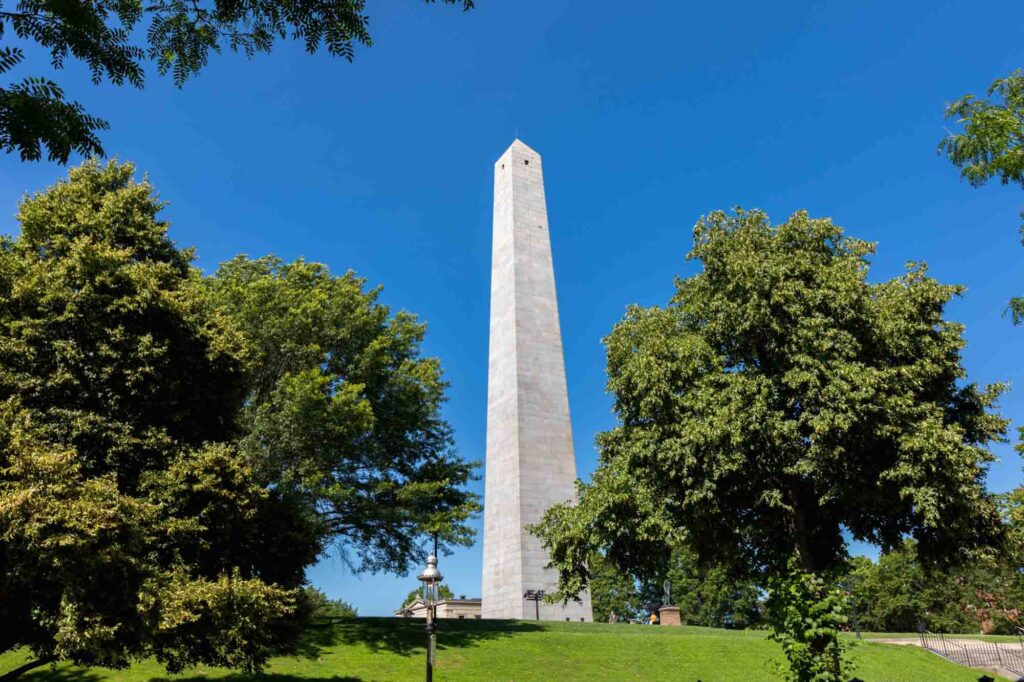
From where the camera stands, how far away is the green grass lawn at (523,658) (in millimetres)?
15859

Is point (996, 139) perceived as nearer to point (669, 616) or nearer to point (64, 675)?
point (64, 675)

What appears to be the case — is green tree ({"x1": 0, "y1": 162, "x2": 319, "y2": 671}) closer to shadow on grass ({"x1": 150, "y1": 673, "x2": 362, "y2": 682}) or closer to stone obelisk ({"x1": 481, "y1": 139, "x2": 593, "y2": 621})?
shadow on grass ({"x1": 150, "y1": 673, "x2": 362, "y2": 682})

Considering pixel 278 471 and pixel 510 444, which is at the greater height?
pixel 510 444

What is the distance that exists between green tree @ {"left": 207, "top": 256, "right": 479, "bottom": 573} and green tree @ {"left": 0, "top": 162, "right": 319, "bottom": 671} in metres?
4.45

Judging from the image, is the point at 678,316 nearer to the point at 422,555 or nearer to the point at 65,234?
the point at 422,555

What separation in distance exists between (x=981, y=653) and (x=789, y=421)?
2130 cm

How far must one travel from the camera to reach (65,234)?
45.1 feet

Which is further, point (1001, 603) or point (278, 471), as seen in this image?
point (1001, 603)

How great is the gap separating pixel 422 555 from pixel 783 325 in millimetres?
14027

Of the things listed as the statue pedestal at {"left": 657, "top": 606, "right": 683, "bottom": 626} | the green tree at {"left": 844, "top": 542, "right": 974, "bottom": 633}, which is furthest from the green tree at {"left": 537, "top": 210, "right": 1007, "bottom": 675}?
the green tree at {"left": 844, "top": 542, "right": 974, "bottom": 633}

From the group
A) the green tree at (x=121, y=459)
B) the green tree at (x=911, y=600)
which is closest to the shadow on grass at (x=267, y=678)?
the green tree at (x=121, y=459)

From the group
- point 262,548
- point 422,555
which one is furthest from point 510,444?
point 262,548

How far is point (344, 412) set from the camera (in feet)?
65.2

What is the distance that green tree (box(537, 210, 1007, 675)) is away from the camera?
14.3 m
